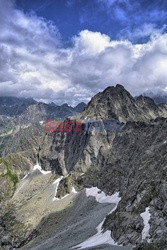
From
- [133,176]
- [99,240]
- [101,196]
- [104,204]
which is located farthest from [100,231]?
[101,196]

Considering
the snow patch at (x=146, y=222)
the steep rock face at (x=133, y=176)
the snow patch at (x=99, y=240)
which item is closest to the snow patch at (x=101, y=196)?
the steep rock face at (x=133, y=176)

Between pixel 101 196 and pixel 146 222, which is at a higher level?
pixel 146 222

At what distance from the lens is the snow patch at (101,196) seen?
117456 mm

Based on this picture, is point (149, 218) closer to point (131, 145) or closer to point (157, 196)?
point (157, 196)

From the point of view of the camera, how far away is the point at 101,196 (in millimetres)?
131375

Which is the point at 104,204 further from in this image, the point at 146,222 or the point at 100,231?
the point at 146,222

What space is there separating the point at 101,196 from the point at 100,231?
51.2 m

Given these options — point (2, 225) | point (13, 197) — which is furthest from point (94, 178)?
point (13, 197)

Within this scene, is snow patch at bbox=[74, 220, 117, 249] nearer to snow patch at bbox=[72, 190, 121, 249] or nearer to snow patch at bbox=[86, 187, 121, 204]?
snow patch at bbox=[72, 190, 121, 249]

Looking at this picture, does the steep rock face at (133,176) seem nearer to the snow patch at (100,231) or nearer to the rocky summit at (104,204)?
the rocky summit at (104,204)

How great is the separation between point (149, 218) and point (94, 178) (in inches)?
4164

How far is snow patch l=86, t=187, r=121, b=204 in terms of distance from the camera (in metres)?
117

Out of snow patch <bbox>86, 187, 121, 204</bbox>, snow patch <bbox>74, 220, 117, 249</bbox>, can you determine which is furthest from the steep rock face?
snow patch <bbox>86, 187, 121, 204</bbox>

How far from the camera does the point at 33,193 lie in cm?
19312
